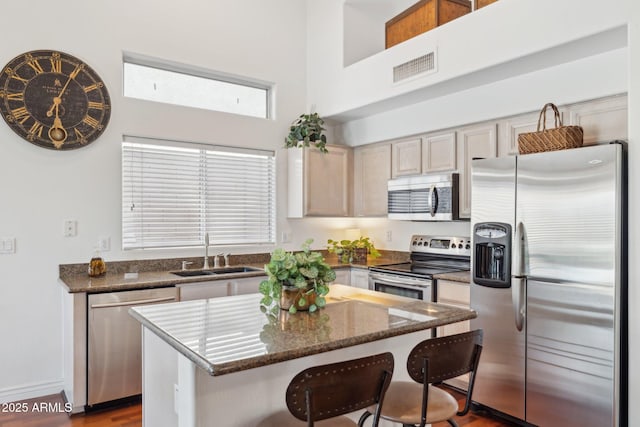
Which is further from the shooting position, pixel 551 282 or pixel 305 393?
pixel 551 282

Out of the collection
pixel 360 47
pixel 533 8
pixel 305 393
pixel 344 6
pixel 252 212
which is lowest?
pixel 305 393

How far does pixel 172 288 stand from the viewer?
3.38 m

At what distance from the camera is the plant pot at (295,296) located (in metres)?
2.13

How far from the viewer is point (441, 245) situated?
419 centimetres

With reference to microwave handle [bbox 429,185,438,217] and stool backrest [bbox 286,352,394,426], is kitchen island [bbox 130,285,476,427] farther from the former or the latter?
microwave handle [bbox 429,185,438,217]

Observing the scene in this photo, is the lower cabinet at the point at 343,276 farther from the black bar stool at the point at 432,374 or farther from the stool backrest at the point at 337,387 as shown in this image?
the stool backrest at the point at 337,387

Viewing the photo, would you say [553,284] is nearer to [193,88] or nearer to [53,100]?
[193,88]

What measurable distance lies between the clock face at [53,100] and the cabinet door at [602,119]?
3.55m

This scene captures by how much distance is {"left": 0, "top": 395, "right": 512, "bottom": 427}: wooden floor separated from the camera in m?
2.94

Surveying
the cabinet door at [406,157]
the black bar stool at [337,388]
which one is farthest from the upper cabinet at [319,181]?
the black bar stool at [337,388]

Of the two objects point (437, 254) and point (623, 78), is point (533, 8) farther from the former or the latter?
point (437, 254)

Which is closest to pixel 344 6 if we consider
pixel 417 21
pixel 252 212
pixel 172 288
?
pixel 417 21

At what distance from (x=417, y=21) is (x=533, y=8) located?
130cm

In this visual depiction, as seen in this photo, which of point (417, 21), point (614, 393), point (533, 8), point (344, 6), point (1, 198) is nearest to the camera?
point (614, 393)
